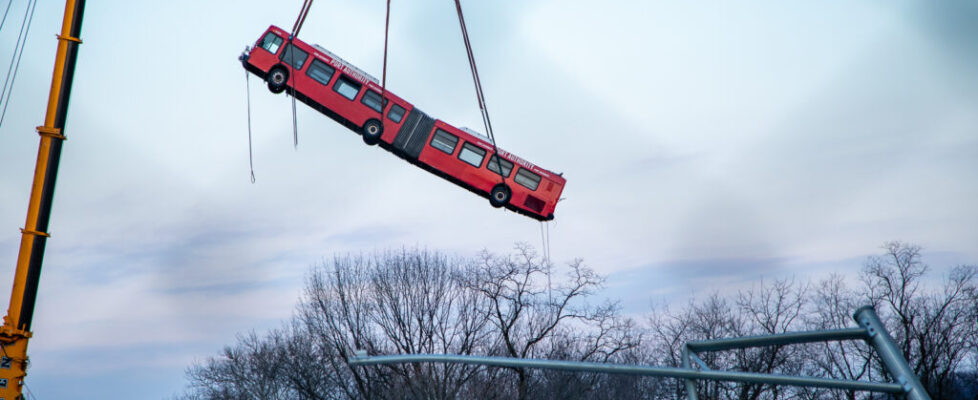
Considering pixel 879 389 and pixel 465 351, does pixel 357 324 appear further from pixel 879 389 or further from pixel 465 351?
pixel 879 389

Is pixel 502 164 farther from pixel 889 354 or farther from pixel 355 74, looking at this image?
pixel 889 354

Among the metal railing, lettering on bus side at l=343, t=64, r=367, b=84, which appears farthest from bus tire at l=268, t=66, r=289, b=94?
the metal railing

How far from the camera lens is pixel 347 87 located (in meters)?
26.7

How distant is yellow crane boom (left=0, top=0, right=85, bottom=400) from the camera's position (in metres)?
16.0

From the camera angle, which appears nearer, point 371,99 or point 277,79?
point 277,79

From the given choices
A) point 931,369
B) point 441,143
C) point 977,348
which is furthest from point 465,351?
point 977,348

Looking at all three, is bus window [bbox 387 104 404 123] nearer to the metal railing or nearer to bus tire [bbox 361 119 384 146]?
bus tire [bbox 361 119 384 146]

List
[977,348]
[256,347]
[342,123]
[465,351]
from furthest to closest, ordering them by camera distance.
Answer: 1. [256,347]
2. [977,348]
3. [465,351]
4. [342,123]

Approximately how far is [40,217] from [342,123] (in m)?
11.0

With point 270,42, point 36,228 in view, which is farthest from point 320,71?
point 36,228

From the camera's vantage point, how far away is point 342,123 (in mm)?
26688

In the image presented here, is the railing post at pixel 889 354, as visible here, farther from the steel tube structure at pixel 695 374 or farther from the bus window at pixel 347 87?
the bus window at pixel 347 87

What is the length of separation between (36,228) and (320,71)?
1140 cm

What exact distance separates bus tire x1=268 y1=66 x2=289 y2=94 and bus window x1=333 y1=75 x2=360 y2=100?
1.52 m
